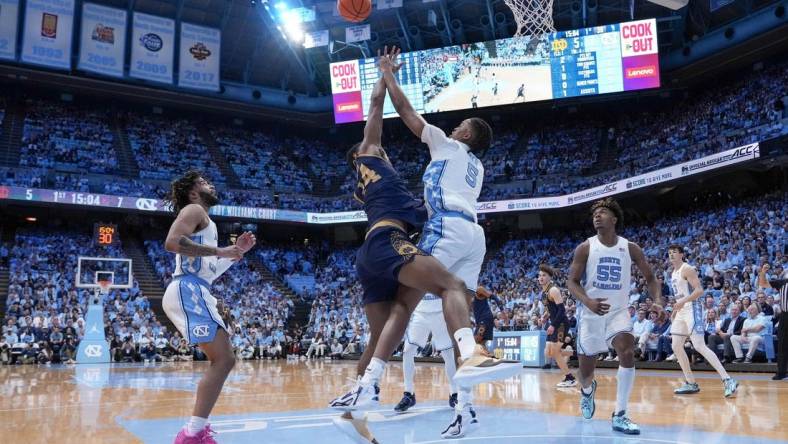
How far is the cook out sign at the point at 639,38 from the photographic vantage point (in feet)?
80.8

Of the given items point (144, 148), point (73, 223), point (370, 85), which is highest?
point (370, 85)

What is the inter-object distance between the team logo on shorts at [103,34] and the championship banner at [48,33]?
3.17 feet

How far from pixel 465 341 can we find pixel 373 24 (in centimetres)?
2767

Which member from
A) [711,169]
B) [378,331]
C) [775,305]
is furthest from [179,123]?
[378,331]

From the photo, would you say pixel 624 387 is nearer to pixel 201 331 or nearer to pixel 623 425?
pixel 623 425

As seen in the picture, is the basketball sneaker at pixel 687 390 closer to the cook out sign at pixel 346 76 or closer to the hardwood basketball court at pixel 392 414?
the hardwood basketball court at pixel 392 414

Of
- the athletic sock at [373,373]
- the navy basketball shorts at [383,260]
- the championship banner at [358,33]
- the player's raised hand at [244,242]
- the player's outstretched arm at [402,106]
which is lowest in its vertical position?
the athletic sock at [373,373]

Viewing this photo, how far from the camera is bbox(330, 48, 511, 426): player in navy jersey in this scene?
12.3ft

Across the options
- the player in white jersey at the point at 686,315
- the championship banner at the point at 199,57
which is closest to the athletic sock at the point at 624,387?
the player in white jersey at the point at 686,315

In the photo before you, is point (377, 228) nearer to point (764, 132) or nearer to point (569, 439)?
point (569, 439)

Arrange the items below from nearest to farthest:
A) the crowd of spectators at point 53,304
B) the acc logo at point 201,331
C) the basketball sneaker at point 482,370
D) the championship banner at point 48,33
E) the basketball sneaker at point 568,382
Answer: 1. the basketball sneaker at point 482,370
2. the acc logo at point 201,331
3. the basketball sneaker at point 568,382
4. the crowd of spectators at point 53,304
5. the championship banner at point 48,33

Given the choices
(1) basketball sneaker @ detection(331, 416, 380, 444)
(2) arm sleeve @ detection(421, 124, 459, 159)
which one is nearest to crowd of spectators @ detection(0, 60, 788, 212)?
(2) arm sleeve @ detection(421, 124, 459, 159)

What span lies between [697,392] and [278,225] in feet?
91.3

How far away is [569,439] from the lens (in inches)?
188
